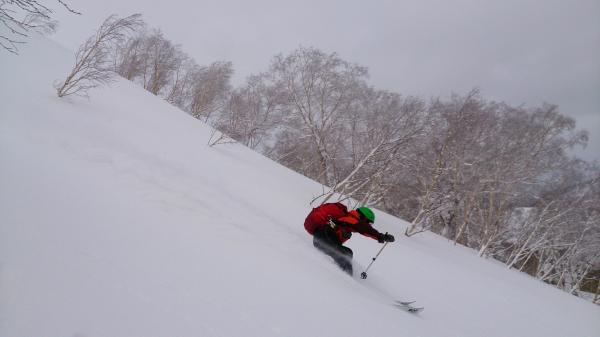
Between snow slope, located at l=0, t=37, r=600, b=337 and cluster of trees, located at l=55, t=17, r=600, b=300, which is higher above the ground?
cluster of trees, located at l=55, t=17, r=600, b=300

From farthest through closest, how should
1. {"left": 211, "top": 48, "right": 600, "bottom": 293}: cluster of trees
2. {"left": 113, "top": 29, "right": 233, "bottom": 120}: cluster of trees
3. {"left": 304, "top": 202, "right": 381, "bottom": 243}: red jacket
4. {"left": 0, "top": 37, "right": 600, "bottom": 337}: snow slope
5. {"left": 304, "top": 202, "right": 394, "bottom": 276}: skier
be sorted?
{"left": 113, "top": 29, "right": 233, "bottom": 120}: cluster of trees, {"left": 211, "top": 48, "right": 600, "bottom": 293}: cluster of trees, {"left": 304, "top": 202, "right": 381, "bottom": 243}: red jacket, {"left": 304, "top": 202, "right": 394, "bottom": 276}: skier, {"left": 0, "top": 37, "right": 600, "bottom": 337}: snow slope

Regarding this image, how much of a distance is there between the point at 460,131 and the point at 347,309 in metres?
11.6

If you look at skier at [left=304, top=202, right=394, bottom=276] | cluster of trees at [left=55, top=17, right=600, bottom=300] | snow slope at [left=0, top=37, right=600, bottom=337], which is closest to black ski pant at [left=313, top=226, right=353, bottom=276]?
skier at [left=304, top=202, right=394, bottom=276]

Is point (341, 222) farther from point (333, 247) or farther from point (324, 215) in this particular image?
point (333, 247)

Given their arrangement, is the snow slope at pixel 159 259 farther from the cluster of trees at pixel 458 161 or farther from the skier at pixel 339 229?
the cluster of trees at pixel 458 161

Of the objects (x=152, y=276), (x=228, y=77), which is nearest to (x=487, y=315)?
(x=152, y=276)

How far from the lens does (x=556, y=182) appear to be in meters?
16.9

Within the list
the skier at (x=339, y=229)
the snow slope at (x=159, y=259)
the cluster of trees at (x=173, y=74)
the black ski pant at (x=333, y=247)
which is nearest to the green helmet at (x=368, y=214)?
the skier at (x=339, y=229)

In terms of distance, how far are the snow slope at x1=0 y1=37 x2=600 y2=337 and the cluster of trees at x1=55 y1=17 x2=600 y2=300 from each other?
5.11 meters

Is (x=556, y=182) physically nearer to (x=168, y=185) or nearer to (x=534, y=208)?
(x=534, y=208)

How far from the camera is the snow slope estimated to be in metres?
1.75

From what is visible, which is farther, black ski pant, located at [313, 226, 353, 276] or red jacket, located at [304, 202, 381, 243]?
red jacket, located at [304, 202, 381, 243]

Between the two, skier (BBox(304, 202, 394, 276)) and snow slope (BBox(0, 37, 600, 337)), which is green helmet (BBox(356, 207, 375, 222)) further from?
snow slope (BBox(0, 37, 600, 337))

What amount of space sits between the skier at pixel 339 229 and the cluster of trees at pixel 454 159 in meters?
5.39
